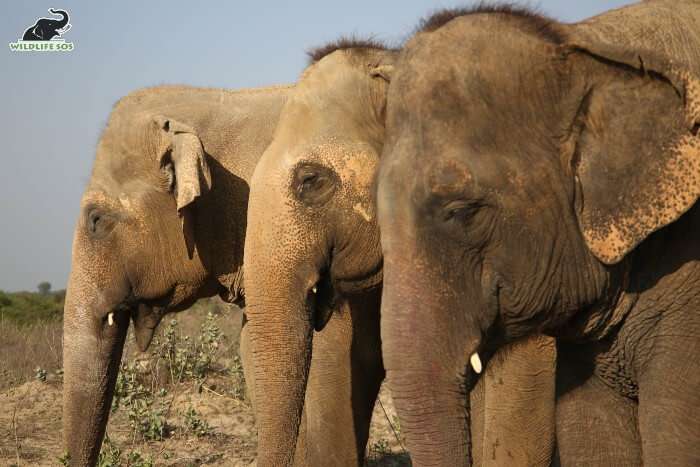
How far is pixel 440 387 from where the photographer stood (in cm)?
366

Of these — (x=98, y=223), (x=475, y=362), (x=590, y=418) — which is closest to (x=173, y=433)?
(x=98, y=223)

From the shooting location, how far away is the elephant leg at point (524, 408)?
546 centimetres

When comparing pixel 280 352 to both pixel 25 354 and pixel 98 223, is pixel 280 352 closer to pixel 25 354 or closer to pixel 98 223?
pixel 98 223

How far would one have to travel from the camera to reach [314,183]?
548 centimetres

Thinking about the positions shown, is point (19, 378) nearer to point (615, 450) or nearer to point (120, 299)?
point (120, 299)

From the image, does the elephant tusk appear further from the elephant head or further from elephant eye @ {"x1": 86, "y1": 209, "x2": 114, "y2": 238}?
elephant eye @ {"x1": 86, "y1": 209, "x2": 114, "y2": 238}

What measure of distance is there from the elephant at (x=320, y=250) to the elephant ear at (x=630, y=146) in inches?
60.8

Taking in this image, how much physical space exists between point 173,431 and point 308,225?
284 cm

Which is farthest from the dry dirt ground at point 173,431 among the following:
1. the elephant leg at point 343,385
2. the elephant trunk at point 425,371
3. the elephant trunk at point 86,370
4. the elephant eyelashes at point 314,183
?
the elephant trunk at point 425,371

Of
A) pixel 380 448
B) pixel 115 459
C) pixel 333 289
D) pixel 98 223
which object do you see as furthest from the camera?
pixel 380 448

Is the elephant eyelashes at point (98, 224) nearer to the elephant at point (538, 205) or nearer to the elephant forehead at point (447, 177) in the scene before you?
the elephant at point (538, 205)

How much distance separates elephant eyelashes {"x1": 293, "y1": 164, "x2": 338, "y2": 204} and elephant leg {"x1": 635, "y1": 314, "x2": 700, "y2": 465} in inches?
76.3

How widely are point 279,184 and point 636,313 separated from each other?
1941 mm

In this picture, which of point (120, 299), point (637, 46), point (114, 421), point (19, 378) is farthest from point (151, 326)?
point (637, 46)
